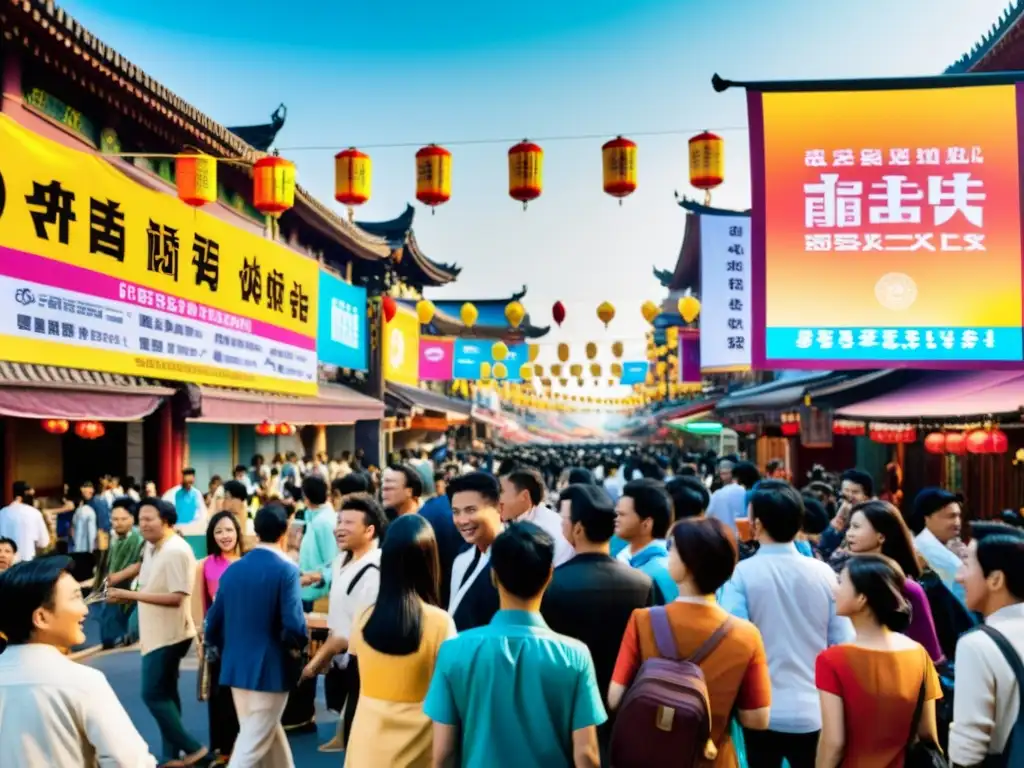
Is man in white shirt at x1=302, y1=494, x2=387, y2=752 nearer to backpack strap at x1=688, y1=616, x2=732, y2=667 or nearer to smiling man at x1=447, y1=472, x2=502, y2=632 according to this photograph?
smiling man at x1=447, y1=472, x2=502, y2=632

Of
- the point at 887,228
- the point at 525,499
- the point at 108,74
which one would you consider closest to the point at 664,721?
the point at 525,499

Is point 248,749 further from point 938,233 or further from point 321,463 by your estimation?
point 321,463

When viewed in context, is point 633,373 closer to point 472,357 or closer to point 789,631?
point 472,357

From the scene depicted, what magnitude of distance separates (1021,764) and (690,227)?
19.9 m

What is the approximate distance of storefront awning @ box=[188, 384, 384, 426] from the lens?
44.1 feet

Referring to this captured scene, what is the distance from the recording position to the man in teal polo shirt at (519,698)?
2557 millimetres

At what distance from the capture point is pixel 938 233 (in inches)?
294

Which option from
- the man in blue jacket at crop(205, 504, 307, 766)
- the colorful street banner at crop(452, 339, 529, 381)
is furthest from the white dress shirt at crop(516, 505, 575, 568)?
the colorful street banner at crop(452, 339, 529, 381)

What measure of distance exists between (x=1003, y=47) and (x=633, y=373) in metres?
22.8

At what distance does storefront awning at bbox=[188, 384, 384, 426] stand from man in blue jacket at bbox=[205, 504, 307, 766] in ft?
29.3

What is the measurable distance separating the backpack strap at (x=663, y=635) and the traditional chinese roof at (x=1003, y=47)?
8.33 m

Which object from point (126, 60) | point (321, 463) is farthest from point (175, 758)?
point (321, 463)

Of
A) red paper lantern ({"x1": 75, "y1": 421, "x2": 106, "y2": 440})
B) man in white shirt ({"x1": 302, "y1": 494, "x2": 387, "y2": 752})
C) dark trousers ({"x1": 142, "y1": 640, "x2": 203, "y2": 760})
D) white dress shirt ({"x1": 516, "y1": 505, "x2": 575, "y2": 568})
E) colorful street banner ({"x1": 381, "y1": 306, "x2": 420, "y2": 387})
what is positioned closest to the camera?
man in white shirt ({"x1": 302, "y1": 494, "x2": 387, "y2": 752})

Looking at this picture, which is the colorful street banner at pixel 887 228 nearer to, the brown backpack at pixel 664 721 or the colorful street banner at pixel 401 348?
the brown backpack at pixel 664 721
